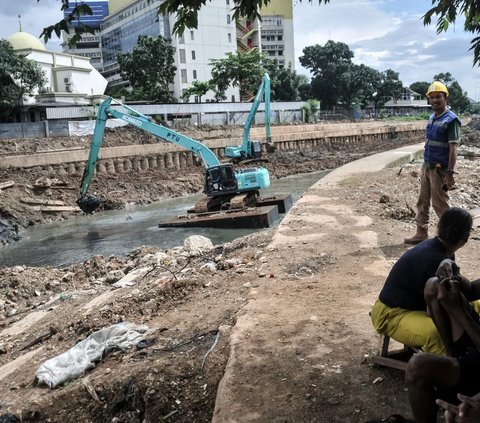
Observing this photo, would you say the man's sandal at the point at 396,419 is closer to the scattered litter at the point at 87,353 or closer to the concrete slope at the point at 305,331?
the concrete slope at the point at 305,331

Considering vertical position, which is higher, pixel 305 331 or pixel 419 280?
pixel 419 280

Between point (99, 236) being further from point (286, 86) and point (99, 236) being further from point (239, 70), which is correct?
point (286, 86)

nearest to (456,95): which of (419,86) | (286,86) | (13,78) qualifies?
(419,86)

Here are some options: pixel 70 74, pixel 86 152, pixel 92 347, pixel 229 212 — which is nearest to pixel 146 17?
pixel 70 74

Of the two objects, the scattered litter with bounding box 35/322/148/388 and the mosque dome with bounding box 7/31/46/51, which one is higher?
the mosque dome with bounding box 7/31/46/51

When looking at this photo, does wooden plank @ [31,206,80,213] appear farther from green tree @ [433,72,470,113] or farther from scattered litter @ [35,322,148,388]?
green tree @ [433,72,470,113]

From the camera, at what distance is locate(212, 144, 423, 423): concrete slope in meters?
3.41

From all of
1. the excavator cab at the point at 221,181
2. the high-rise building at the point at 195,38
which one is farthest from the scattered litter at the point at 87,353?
the high-rise building at the point at 195,38

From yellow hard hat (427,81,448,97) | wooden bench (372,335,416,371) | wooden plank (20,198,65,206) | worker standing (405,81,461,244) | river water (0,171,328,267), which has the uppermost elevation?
yellow hard hat (427,81,448,97)

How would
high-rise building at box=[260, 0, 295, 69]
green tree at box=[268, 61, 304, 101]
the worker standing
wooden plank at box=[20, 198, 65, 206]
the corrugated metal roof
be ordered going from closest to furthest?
the worker standing, wooden plank at box=[20, 198, 65, 206], the corrugated metal roof, green tree at box=[268, 61, 304, 101], high-rise building at box=[260, 0, 295, 69]

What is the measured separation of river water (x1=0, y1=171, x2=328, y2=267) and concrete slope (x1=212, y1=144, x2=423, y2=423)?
648 cm

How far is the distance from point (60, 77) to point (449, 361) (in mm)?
50810

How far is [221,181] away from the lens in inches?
616

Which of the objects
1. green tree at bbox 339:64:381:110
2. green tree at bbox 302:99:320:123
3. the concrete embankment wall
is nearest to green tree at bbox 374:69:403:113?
green tree at bbox 339:64:381:110
